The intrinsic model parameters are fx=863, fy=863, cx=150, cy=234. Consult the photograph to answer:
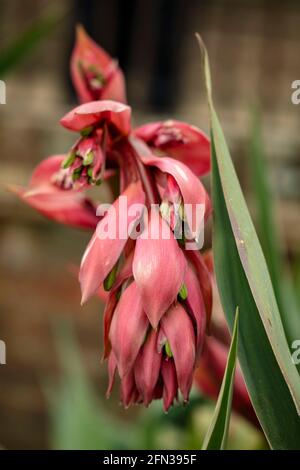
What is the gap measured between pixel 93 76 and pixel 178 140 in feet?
0.33

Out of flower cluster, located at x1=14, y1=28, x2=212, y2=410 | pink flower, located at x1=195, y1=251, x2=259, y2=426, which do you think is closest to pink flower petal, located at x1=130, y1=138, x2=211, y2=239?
flower cluster, located at x1=14, y1=28, x2=212, y2=410

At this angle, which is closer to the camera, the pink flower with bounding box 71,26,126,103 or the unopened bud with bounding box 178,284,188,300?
the unopened bud with bounding box 178,284,188,300

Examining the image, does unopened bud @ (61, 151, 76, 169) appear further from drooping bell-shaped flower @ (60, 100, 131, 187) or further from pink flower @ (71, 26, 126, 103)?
pink flower @ (71, 26, 126, 103)

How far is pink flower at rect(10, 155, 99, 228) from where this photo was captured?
16.7 inches

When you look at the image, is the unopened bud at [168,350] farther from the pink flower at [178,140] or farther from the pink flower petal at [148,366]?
the pink flower at [178,140]

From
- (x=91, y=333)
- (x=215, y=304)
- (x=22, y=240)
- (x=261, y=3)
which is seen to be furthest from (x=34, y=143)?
(x=215, y=304)

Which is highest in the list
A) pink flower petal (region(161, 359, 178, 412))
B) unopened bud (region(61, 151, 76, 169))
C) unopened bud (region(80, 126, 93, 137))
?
unopened bud (region(80, 126, 93, 137))

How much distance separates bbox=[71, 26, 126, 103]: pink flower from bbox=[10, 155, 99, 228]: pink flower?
58 mm

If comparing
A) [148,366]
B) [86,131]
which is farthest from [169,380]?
[86,131]

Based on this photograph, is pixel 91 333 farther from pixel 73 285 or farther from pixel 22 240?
pixel 22 240

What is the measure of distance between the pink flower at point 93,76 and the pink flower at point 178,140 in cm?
7

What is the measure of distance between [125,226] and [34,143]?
5.95 ft

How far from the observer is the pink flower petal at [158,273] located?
0.32m

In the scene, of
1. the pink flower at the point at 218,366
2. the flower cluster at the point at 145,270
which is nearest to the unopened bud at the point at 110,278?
the flower cluster at the point at 145,270
